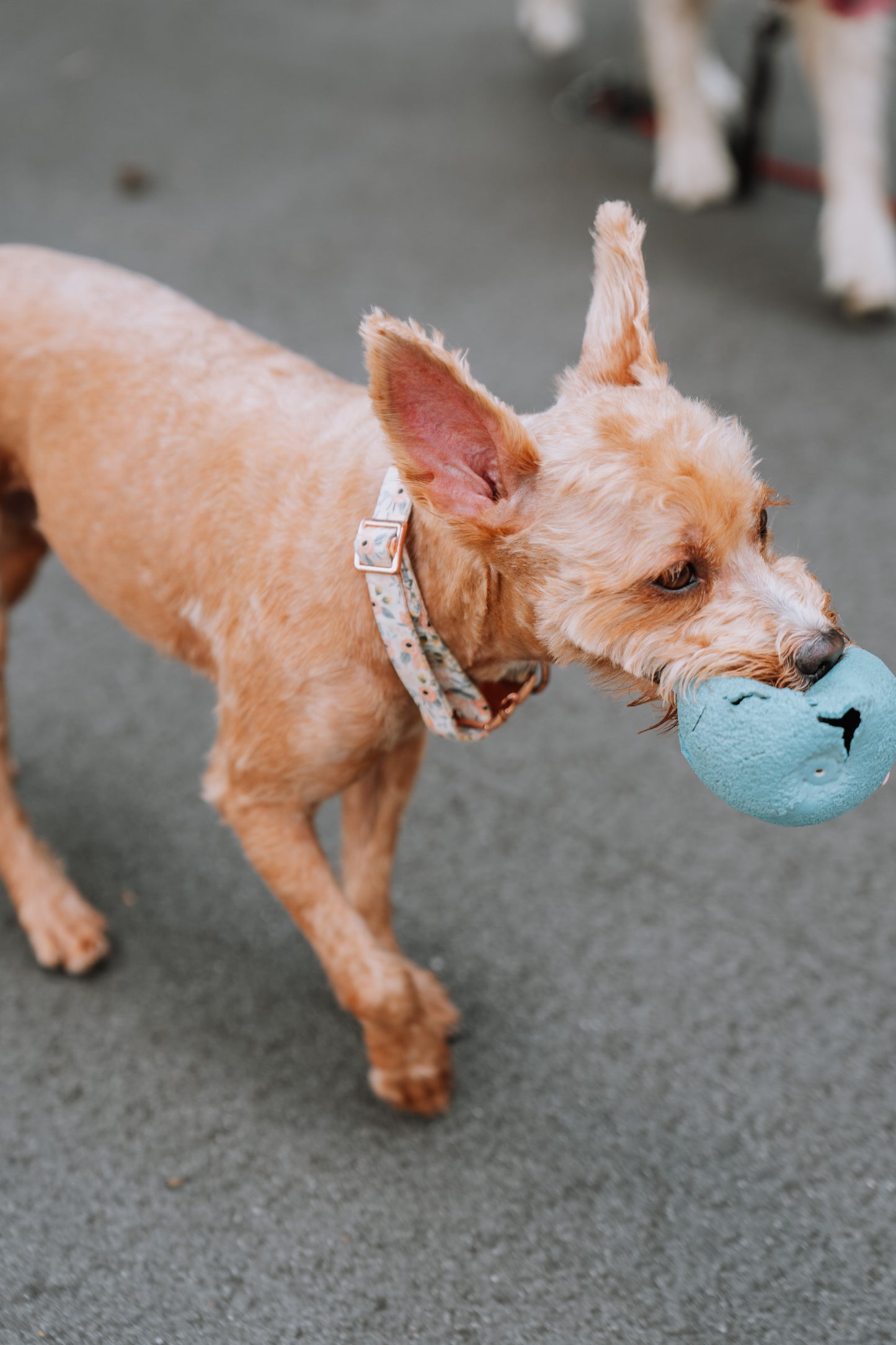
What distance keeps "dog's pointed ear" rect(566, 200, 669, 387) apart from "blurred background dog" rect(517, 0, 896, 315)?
2404 mm

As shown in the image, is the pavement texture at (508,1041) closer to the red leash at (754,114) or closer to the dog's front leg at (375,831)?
the dog's front leg at (375,831)

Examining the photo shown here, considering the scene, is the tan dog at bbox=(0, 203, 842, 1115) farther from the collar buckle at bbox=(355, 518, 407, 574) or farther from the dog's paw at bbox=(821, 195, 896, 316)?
the dog's paw at bbox=(821, 195, 896, 316)

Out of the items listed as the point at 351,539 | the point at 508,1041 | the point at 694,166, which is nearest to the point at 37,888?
the point at 508,1041

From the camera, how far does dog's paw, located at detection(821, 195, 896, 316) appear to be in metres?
3.55

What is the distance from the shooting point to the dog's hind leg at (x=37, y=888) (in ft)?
6.86

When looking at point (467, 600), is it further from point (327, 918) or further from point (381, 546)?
point (327, 918)

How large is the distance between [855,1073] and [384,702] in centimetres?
98

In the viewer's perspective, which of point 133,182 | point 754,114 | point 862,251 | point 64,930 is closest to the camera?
point 64,930

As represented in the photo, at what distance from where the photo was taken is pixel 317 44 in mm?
5695

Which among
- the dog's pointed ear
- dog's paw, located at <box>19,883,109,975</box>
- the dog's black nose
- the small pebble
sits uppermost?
the dog's pointed ear

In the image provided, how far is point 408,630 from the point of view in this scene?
146 centimetres

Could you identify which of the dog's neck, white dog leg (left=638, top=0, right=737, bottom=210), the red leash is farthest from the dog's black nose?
white dog leg (left=638, top=0, right=737, bottom=210)

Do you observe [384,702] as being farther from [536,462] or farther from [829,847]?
[829,847]

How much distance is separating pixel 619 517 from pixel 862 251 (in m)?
2.70
